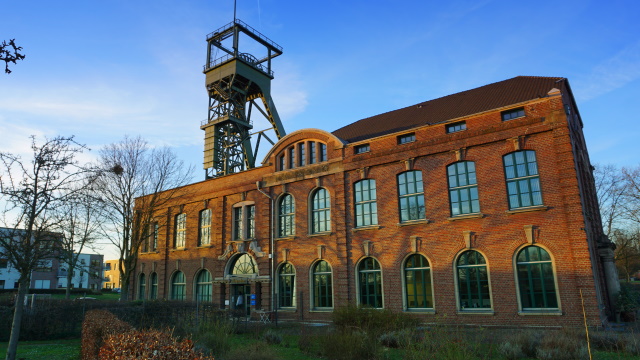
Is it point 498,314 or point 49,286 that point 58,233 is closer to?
point 498,314

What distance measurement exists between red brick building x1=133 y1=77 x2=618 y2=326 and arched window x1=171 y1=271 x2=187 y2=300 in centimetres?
38

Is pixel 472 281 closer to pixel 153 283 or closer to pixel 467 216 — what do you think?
pixel 467 216

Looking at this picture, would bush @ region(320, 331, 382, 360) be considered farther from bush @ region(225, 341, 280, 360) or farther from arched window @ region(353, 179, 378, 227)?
arched window @ region(353, 179, 378, 227)

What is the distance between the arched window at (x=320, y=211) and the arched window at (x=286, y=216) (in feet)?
4.68

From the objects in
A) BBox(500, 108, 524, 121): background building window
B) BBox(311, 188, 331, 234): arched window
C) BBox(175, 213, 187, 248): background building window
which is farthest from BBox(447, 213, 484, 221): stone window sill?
BBox(175, 213, 187, 248): background building window

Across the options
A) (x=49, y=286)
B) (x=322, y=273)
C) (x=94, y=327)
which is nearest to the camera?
(x=94, y=327)

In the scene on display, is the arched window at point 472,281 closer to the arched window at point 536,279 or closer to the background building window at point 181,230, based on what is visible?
the arched window at point 536,279

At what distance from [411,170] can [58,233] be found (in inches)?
613

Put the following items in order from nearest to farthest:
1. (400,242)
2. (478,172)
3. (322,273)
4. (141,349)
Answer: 1. (141,349)
2. (478,172)
3. (400,242)
4. (322,273)

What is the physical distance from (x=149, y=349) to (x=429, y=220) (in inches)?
670

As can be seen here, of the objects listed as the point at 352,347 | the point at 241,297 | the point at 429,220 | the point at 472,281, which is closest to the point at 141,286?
the point at 241,297

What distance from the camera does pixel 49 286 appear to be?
71.6m

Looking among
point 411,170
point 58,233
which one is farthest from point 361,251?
point 58,233

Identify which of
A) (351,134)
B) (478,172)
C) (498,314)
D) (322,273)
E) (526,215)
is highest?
(351,134)
